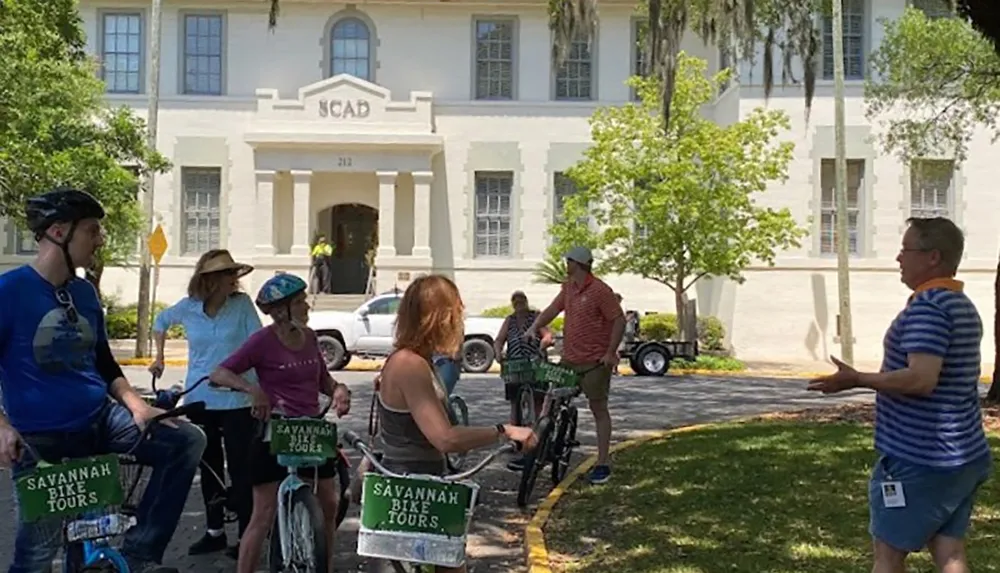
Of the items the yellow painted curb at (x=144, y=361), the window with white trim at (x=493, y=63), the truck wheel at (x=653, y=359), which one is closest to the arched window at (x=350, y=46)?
the window with white trim at (x=493, y=63)

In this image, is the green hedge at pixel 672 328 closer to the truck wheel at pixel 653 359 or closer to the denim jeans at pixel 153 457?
the truck wheel at pixel 653 359

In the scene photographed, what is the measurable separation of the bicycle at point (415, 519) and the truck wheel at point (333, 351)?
17989 mm

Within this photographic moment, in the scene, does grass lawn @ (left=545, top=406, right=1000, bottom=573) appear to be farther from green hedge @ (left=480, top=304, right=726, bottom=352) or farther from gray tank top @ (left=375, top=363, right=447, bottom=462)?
green hedge @ (left=480, top=304, right=726, bottom=352)

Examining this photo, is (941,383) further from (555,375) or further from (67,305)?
(555,375)

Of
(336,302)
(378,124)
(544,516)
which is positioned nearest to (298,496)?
(544,516)

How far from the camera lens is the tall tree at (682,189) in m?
23.8

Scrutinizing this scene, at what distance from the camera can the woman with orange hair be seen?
3873mm

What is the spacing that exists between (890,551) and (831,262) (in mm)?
24548

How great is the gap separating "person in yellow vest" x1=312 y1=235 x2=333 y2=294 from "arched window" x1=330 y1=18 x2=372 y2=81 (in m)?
5.06

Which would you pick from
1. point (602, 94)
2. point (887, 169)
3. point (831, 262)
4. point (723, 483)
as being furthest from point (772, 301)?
point (723, 483)

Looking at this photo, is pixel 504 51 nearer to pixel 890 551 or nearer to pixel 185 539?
pixel 185 539

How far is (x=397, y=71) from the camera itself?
3077 cm

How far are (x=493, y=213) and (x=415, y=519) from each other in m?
27.3

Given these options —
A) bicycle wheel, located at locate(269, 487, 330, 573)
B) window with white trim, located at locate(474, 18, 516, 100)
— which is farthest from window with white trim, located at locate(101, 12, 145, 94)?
bicycle wheel, located at locate(269, 487, 330, 573)
